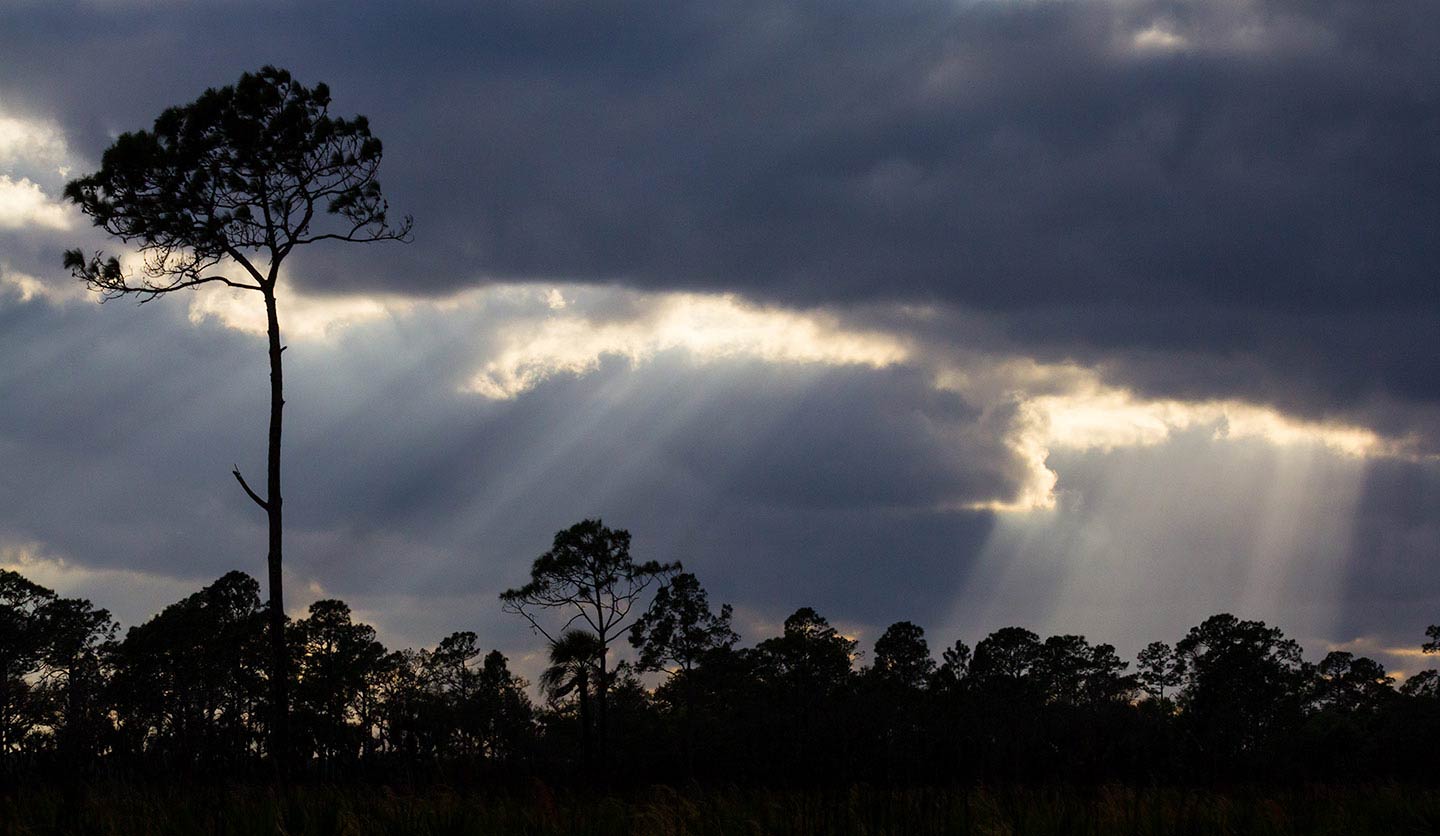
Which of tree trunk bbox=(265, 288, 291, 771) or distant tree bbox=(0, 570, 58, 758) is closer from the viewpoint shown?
tree trunk bbox=(265, 288, 291, 771)

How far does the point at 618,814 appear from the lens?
49.3ft

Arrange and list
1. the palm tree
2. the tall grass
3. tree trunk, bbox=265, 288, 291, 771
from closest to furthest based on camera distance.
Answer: the tall grass < tree trunk, bbox=265, 288, 291, 771 < the palm tree

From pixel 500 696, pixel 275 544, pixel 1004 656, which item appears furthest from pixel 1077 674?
pixel 275 544

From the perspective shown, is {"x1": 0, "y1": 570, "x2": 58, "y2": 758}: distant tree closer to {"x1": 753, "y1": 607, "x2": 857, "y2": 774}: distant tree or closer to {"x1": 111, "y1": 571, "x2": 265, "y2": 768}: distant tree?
{"x1": 111, "y1": 571, "x2": 265, "y2": 768}: distant tree

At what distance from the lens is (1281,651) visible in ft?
245

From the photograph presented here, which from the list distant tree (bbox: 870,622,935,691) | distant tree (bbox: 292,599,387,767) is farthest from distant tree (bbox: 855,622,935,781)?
distant tree (bbox: 292,599,387,767)

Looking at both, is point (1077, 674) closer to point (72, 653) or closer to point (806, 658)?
point (806, 658)

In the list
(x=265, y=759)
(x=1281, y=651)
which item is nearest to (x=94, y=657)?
(x=265, y=759)

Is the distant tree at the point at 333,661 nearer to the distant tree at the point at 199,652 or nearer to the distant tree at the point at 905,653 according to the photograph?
the distant tree at the point at 199,652

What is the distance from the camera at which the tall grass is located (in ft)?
40.9

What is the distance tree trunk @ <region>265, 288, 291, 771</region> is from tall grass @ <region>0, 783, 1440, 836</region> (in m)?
9.70

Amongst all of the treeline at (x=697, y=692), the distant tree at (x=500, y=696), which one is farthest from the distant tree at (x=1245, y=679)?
the distant tree at (x=500, y=696)

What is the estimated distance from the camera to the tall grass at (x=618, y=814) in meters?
12.5

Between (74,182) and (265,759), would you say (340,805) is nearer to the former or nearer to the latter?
(265,759)
